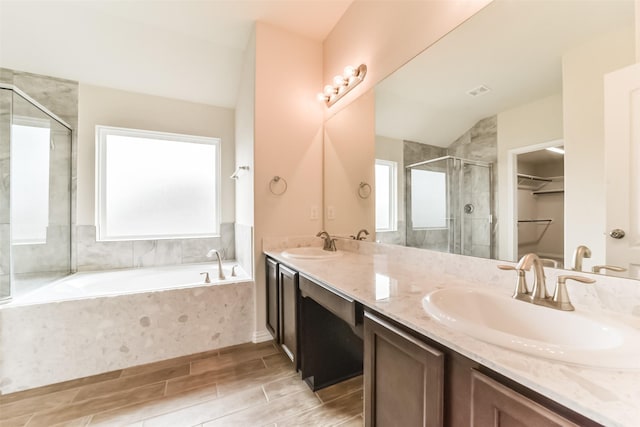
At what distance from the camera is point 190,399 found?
1.55 meters

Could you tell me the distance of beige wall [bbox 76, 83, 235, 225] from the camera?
103 inches

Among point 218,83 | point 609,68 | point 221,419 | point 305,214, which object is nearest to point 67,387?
point 221,419

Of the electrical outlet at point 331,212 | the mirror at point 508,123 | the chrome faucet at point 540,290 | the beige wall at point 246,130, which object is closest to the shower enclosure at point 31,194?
the beige wall at point 246,130

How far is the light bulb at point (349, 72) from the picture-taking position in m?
2.03

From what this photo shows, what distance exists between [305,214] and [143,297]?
56.0 inches

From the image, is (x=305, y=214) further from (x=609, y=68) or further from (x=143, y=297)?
(x=609, y=68)

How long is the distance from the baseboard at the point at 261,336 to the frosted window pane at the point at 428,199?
1599mm

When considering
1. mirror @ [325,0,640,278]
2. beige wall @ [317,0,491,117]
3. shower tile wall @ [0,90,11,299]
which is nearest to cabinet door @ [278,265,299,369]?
mirror @ [325,0,640,278]

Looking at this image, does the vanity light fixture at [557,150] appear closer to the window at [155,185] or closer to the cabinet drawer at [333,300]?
the cabinet drawer at [333,300]

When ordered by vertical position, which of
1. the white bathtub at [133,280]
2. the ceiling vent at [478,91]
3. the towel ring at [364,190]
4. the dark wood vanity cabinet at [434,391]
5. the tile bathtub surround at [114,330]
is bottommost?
the tile bathtub surround at [114,330]

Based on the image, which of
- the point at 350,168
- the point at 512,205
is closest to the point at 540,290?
the point at 512,205

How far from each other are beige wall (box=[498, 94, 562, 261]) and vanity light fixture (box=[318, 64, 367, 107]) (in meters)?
1.20

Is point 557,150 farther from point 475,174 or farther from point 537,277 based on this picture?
point 537,277

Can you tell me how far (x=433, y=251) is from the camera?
4.67ft
